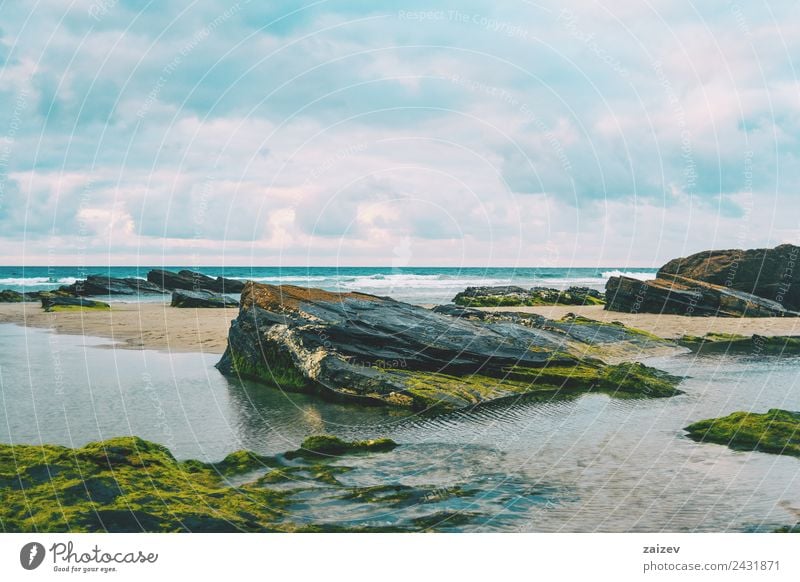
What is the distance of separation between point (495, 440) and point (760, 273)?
146ft

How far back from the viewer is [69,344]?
22.8 m

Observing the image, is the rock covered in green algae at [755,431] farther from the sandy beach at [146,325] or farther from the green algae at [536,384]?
the sandy beach at [146,325]

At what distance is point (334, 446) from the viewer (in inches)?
401

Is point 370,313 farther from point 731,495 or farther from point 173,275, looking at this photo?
point 173,275

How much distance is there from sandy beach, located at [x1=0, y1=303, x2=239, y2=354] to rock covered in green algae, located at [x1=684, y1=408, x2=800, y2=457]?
15.3 meters

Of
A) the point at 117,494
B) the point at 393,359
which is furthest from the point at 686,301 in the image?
the point at 117,494

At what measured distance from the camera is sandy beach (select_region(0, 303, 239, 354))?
23344mm

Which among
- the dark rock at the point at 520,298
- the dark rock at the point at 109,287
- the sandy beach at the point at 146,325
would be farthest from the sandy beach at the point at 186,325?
the dark rock at the point at 109,287

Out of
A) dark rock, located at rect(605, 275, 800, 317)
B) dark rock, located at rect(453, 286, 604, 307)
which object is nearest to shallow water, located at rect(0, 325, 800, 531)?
dark rock, located at rect(605, 275, 800, 317)

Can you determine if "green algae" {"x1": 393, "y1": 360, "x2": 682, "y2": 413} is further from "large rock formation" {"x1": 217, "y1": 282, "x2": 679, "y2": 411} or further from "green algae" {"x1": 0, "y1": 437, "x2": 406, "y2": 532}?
"green algae" {"x1": 0, "y1": 437, "x2": 406, "y2": 532}

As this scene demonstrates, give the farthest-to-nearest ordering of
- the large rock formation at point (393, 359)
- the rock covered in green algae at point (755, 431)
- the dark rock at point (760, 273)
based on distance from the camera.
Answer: the dark rock at point (760, 273) → the large rock formation at point (393, 359) → the rock covered in green algae at point (755, 431)

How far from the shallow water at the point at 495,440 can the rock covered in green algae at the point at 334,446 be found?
1.11ft

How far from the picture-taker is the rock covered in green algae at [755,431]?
35.4 ft
